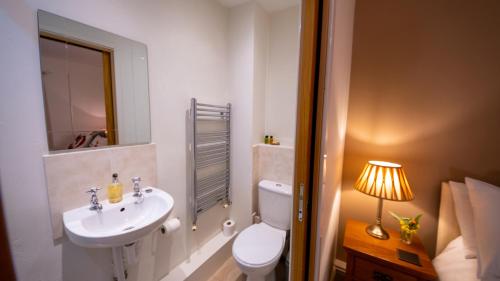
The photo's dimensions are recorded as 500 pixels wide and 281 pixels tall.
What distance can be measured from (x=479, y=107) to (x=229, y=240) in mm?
2248

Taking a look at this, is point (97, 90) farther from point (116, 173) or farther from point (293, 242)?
point (293, 242)

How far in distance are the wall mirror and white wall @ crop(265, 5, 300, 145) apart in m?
1.24

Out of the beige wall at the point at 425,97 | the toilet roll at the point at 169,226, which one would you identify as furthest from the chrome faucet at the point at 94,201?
the beige wall at the point at 425,97

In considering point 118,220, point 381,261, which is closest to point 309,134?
point 381,261

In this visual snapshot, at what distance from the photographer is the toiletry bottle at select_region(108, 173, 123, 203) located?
1.16 m

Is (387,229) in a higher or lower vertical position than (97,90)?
lower

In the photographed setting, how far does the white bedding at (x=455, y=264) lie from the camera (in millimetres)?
991

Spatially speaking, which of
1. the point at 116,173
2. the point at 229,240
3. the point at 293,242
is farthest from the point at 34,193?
the point at 229,240

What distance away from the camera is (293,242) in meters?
0.86

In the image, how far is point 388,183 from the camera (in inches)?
48.8

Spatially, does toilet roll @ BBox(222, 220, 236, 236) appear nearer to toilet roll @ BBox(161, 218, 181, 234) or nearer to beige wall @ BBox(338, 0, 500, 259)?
toilet roll @ BBox(161, 218, 181, 234)

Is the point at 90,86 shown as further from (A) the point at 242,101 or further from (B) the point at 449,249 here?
(B) the point at 449,249

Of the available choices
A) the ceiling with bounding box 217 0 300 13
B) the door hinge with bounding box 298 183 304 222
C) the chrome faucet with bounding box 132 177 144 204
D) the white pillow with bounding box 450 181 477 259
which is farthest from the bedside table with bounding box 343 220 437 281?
the ceiling with bounding box 217 0 300 13

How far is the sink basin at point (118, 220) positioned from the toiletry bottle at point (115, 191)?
3 cm
